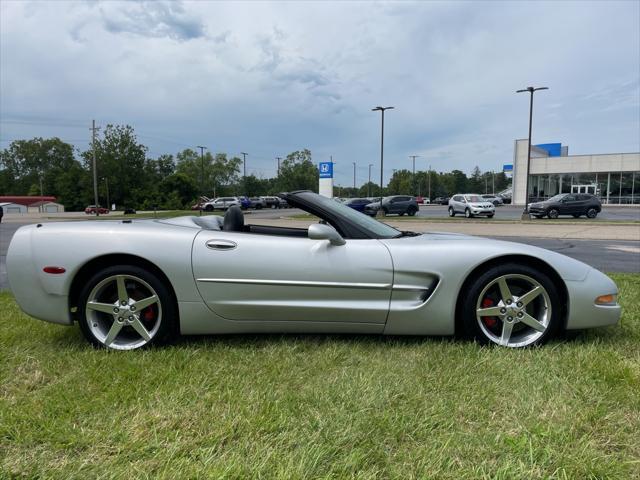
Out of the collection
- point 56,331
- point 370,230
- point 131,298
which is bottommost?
point 56,331

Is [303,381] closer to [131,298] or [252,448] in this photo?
[252,448]

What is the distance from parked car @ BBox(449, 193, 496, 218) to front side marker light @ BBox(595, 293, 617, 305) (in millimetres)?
25242

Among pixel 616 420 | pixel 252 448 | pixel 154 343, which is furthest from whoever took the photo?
pixel 154 343

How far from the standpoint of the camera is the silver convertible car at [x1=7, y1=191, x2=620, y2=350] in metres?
2.88

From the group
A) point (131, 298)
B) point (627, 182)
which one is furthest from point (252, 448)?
point (627, 182)

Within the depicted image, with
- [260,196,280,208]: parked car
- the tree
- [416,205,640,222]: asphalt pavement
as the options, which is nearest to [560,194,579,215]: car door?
[416,205,640,222]: asphalt pavement

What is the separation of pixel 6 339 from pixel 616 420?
3945 millimetres

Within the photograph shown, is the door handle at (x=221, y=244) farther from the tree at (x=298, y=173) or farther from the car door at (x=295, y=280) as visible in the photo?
the tree at (x=298, y=173)

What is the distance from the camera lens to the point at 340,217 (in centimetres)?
318

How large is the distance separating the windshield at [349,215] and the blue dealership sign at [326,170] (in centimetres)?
2352

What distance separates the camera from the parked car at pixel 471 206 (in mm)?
26984

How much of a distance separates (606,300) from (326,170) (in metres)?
24.6

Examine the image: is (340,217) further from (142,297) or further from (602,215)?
(602,215)

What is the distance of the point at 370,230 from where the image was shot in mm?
3191
